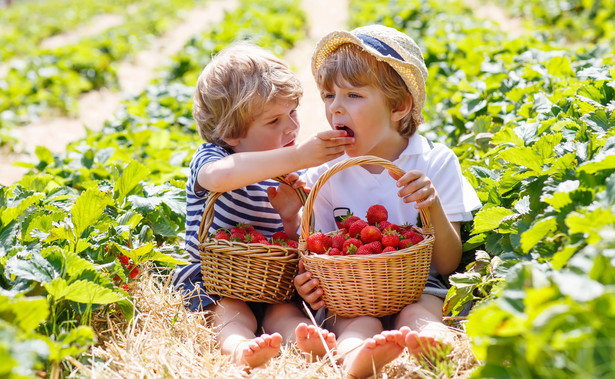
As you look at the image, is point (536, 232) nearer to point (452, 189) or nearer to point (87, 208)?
point (452, 189)

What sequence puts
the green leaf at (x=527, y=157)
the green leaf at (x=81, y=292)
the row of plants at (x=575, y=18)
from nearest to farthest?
the green leaf at (x=81, y=292) → the green leaf at (x=527, y=157) → the row of plants at (x=575, y=18)

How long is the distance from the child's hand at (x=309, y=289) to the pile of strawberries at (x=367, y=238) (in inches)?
5.3

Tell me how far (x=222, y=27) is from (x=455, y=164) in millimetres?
9184

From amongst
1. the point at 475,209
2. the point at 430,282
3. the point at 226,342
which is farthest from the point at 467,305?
the point at 226,342

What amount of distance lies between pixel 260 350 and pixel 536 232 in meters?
1.15

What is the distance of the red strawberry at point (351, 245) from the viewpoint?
2.55 metres

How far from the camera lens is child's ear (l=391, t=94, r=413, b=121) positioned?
3123mm

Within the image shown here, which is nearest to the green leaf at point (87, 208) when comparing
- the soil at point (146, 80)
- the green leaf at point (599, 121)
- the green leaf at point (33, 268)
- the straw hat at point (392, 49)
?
the green leaf at point (33, 268)

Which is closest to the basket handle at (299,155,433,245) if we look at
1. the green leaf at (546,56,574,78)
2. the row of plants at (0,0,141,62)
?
the green leaf at (546,56,574,78)

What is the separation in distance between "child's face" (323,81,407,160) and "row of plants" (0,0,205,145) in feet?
A: 19.1

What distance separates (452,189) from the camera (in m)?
2.99

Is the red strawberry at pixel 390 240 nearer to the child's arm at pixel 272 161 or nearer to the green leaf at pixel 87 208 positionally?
the child's arm at pixel 272 161

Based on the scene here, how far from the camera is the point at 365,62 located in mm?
2975

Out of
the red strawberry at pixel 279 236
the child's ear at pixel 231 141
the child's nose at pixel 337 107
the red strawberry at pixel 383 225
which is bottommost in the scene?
the red strawberry at pixel 279 236
